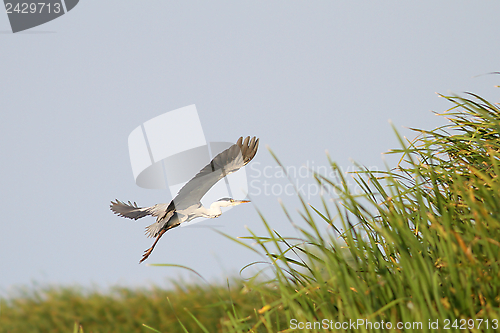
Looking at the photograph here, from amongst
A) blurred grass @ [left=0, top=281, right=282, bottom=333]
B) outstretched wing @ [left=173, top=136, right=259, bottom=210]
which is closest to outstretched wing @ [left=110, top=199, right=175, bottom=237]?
outstretched wing @ [left=173, top=136, right=259, bottom=210]

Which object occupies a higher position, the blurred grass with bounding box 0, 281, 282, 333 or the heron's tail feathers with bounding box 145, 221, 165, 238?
the heron's tail feathers with bounding box 145, 221, 165, 238

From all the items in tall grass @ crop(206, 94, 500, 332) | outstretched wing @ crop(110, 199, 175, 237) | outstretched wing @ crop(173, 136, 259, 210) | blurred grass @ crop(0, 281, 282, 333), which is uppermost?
outstretched wing @ crop(173, 136, 259, 210)

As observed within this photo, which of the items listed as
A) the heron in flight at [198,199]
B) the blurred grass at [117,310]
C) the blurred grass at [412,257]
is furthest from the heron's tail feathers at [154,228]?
the blurred grass at [117,310]

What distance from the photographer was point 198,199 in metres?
3.04

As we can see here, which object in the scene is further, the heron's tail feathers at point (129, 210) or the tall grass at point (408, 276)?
the heron's tail feathers at point (129, 210)

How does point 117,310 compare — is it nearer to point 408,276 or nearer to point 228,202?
point 228,202

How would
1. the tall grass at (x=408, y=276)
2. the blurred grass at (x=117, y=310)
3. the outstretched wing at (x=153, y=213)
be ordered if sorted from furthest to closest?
the blurred grass at (x=117, y=310)
the outstretched wing at (x=153, y=213)
the tall grass at (x=408, y=276)

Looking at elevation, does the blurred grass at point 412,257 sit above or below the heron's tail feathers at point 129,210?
below

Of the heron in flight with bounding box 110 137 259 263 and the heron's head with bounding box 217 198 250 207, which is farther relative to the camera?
the heron's head with bounding box 217 198 250 207

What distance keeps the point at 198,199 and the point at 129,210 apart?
32.9 inches

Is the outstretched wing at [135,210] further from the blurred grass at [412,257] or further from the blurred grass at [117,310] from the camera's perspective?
the blurred grass at [117,310]

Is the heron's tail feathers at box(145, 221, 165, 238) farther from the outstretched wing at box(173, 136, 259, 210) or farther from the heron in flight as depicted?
the outstretched wing at box(173, 136, 259, 210)

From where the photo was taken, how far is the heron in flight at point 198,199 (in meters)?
2.55

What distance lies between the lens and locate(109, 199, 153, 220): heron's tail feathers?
3.20 metres
